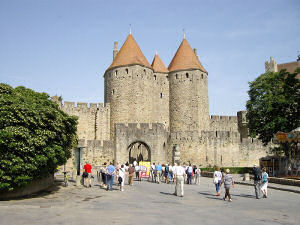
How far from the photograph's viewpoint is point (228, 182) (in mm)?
13000

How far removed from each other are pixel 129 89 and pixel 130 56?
4496 millimetres

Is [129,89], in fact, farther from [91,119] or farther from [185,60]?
[185,60]

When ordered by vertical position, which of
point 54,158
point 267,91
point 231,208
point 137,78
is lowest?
point 231,208

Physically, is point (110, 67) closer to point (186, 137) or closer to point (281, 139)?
point (186, 137)

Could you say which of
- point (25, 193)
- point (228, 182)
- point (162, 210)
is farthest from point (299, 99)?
point (25, 193)

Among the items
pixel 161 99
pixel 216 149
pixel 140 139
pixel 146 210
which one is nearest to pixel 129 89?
pixel 161 99

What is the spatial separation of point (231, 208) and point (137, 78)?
2973 cm

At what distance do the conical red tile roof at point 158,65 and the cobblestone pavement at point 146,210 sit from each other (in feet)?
98.9

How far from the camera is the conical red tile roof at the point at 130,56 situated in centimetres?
4025

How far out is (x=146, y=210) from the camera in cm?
1036

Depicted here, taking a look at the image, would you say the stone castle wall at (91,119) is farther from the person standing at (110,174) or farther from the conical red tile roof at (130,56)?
the person standing at (110,174)

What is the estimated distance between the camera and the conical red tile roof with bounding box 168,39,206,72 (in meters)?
41.8

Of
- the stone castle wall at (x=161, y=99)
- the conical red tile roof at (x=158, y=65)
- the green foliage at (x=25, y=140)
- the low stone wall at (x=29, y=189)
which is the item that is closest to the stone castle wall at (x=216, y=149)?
the stone castle wall at (x=161, y=99)

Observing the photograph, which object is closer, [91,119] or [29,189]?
[29,189]
